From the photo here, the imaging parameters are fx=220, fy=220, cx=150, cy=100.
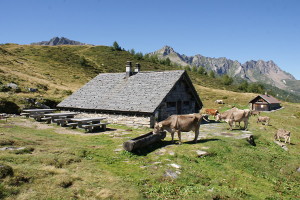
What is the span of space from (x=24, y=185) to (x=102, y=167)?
329 cm

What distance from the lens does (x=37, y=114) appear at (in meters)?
23.2

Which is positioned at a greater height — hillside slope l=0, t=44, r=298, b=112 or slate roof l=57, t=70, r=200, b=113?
hillside slope l=0, t=44, r=298, b=112

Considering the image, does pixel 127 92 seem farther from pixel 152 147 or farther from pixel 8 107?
pixel 8 107

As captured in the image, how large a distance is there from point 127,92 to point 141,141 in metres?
12.4

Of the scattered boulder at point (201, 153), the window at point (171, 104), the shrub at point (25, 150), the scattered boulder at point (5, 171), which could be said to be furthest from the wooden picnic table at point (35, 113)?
the scattered boulder at point (201, 153)

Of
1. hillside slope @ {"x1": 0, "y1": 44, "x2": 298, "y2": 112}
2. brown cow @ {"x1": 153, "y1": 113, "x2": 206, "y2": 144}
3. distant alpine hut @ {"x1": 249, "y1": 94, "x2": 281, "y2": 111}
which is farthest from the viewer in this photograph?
distant alpine hut @ {"x1": 249, "y1": 94, "x2": 281, "y2": 111}

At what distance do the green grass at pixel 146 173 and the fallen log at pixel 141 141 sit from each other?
1.19 feet

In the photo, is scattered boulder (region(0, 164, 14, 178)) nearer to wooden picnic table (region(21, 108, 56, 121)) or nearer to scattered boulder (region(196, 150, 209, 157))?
scattered boulder (region(196, 150, 209, 157))

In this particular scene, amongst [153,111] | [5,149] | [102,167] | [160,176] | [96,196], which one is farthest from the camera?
[153,111]

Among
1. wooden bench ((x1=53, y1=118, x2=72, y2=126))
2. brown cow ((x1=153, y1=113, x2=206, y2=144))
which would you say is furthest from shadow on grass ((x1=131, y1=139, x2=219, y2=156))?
wooden bench ((x1=53, y1=118, x2=72, y2=126))

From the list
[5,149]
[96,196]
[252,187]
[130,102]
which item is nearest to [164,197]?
[96,196]

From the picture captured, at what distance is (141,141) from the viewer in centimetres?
1273

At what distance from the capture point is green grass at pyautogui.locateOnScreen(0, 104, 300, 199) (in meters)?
7.54

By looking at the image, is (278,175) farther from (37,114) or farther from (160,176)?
(37,114)
